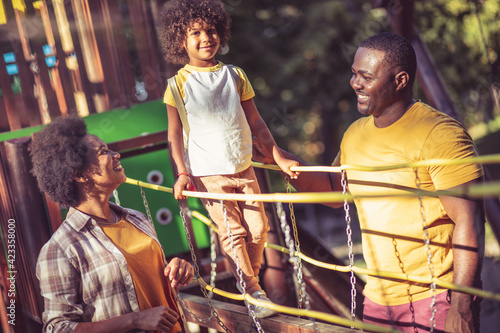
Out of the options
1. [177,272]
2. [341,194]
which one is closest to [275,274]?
[177,272]

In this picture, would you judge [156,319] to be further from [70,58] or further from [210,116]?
[70,58]

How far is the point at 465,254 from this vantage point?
1976 millimetres

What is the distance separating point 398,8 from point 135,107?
1.94 meters

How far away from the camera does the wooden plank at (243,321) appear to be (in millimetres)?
2396

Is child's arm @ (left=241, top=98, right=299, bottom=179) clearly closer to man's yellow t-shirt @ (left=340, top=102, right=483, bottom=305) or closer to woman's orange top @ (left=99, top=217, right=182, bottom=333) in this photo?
man's yellow t-shirt @ (left=340, top=102, right=483, bottom=305)

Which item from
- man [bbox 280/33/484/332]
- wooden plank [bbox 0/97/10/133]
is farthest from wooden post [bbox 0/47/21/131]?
man [bbox 280/33/484/332]

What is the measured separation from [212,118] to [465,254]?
3.89ft

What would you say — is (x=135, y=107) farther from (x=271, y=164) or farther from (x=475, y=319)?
(x=475, y=319)

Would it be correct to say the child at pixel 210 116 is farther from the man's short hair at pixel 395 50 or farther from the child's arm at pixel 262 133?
the man's short hair at pixel 395 50

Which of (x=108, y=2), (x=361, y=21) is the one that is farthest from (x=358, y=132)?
(x=361, y=21)

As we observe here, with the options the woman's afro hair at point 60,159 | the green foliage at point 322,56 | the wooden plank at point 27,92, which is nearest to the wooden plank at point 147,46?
the wooden plank at point 27,92

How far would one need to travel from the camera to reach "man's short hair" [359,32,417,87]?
217 centimetres

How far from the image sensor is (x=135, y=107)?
3.64m

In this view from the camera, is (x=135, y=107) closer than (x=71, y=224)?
No
